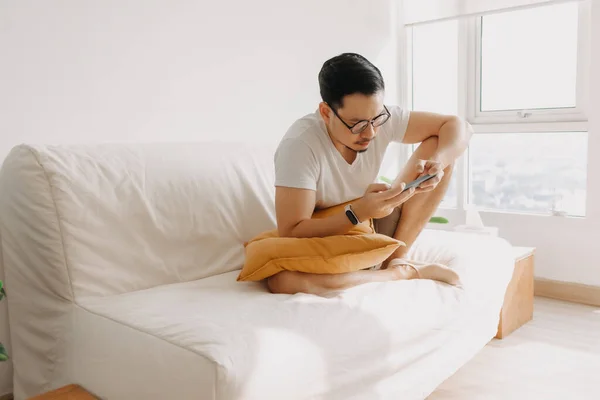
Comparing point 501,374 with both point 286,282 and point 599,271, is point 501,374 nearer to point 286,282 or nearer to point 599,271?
point 286,282

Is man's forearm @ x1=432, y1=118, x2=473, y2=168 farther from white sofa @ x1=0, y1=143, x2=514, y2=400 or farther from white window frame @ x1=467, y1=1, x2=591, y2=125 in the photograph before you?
white window frame @ x1=467, y1=1, x2=591, y2=125

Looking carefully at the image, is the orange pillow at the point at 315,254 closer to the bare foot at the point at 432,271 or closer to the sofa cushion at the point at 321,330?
the sofa cushion at the point at 321,330

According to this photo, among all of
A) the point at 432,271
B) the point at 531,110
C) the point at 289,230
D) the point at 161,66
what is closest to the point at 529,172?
the point at 531,110

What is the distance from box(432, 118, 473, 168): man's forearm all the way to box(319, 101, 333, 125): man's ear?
0.43 m

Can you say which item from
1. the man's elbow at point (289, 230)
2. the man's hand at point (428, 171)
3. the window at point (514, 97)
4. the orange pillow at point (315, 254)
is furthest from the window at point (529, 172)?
the man's elbow at point (289, 230)

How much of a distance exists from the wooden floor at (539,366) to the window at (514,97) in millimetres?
751

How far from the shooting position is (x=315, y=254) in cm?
175

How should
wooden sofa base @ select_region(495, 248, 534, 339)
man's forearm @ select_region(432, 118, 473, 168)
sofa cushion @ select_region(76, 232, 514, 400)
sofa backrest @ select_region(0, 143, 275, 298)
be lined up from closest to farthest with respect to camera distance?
sofa cushion @ select_region(76, 232, 514, 400) → sofa backrest @ select_region(0, 143, 275, 298) → man's forearm @ select_region(432, 118, 473, 168) → wooden sofa base @ select_region(495, 248, 534, 339)

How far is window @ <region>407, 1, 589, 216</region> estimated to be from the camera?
3127 millimetres

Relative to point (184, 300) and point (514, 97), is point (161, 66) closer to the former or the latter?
point (184, 300)

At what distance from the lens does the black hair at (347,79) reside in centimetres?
180

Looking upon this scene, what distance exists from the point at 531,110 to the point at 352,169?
5.66 ft

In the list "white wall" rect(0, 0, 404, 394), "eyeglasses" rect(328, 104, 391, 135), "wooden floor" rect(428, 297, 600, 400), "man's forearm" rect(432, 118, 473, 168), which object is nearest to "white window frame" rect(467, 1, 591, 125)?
"white wall" rect(0, 0, 404, 394)

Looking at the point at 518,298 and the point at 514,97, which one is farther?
the point at 514,97
